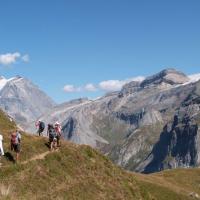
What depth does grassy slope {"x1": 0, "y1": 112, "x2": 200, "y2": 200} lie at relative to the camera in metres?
51.6

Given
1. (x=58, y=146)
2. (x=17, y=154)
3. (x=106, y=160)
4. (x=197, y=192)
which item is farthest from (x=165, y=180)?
(x=17, y=154)

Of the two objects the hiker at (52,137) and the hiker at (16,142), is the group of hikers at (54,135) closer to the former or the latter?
the hiker at (52,137)

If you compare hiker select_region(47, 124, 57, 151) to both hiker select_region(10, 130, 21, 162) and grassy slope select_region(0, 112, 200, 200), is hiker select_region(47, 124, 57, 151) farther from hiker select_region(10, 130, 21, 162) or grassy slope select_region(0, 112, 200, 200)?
hiker select_region(10, 130, 21, 162)

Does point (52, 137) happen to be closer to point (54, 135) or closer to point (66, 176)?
point (54, 135)

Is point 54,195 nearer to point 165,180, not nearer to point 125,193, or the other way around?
point 125,193

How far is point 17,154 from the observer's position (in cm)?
5591

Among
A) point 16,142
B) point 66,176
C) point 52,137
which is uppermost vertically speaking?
point 52,137

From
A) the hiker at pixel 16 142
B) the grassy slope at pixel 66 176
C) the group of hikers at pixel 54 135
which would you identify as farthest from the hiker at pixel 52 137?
the hiker at pixel 16 142

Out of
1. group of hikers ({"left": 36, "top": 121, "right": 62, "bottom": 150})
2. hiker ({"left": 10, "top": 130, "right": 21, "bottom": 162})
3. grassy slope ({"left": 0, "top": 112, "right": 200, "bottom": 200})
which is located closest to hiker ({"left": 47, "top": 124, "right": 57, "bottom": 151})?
group of hikers ({"left": 36, "top": 121, "right": 62, "bottom": 150})

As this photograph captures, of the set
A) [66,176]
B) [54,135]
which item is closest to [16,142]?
[66,176]

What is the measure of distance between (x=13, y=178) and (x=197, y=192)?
2456 inches

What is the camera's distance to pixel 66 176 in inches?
2325

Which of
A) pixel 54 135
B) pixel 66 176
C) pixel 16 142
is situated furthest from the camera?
pixel 54 135

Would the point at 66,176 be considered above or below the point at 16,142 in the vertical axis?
below
